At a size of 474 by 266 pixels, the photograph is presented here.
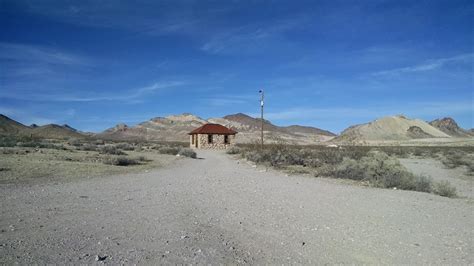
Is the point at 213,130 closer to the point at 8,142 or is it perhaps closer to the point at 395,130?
the point at 8,142

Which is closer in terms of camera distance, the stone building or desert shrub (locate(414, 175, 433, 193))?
desert shrub (locate(414, 175, 433, 193))

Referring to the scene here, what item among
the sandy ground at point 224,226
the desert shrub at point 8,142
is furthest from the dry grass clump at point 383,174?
the desert shrub at point 8,142

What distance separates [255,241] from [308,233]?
117 cm

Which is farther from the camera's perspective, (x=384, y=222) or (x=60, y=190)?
(x=60, y=190)

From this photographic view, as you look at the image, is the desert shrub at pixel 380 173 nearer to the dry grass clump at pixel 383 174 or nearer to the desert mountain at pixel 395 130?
the dry grass clump at pixel 383 174

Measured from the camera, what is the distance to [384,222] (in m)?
8.70

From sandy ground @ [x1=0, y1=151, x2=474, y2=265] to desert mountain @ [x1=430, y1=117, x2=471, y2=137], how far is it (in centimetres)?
16727

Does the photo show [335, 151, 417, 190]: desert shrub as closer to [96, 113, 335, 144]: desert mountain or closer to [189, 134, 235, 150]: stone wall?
[189, 134, 235, 150]: stone wall

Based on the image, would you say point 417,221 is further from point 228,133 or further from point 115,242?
point 228,133

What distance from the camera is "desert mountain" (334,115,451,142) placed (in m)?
127

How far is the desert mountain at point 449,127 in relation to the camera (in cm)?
16288

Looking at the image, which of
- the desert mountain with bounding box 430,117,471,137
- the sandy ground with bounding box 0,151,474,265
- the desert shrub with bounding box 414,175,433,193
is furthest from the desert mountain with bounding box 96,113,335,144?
the sandy ground with bounding box 0,151,474,265

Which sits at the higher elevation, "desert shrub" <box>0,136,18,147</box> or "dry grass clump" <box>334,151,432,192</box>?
"desert shrub" <box>0,136,18,147</box>

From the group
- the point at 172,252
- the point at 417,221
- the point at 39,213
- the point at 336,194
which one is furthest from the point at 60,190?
the point at 417,221
